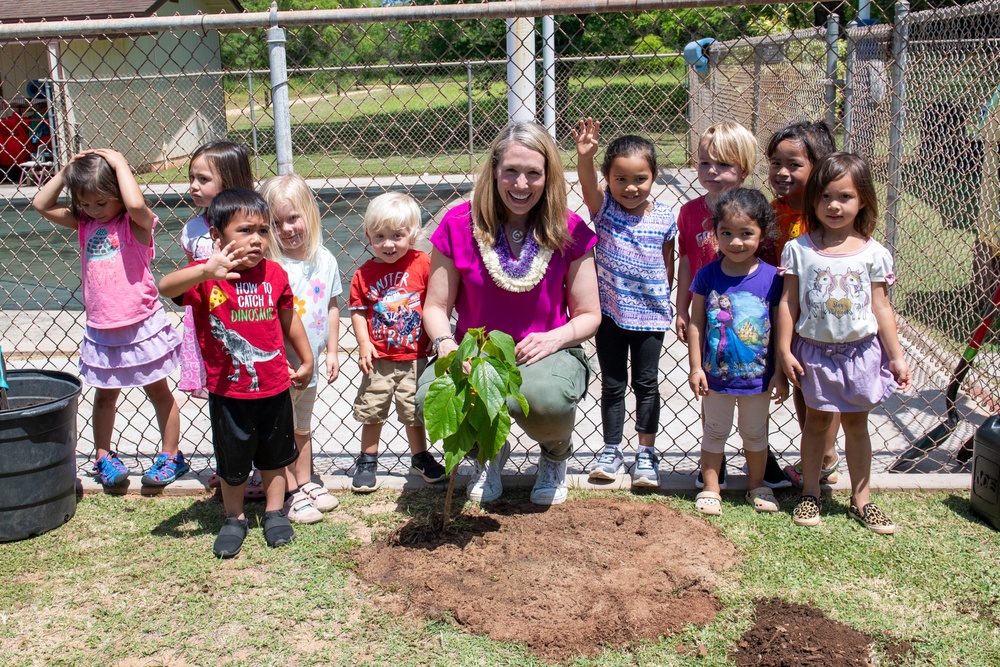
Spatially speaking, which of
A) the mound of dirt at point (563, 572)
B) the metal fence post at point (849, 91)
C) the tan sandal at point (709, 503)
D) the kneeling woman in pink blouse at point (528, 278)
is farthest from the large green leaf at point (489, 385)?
the metal fence post at point (849, 91)

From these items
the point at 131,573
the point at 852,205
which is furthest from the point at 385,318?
the point at 852,205

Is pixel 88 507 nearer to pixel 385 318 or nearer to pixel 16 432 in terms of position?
pixel 16 432

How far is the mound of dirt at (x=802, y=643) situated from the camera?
267 cm

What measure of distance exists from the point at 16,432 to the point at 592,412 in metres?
2.75

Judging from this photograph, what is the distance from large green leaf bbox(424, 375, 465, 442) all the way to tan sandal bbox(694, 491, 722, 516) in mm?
1114

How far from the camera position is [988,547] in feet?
10.9

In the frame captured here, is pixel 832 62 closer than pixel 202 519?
No

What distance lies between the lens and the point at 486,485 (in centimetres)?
377

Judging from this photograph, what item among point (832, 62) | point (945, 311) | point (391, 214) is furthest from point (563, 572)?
point (945, 311)

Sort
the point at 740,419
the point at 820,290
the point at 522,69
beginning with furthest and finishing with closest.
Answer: the point at 522,69, the point at 740,419, the point at 820,290

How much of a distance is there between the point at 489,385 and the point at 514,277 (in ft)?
1.78

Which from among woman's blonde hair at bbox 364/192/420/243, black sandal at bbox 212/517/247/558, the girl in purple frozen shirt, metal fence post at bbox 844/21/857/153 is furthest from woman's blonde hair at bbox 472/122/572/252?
metal fence post at bbox 844/21/857/153

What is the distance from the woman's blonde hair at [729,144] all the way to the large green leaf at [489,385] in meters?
1.32

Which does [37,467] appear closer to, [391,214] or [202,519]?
[202,519]
